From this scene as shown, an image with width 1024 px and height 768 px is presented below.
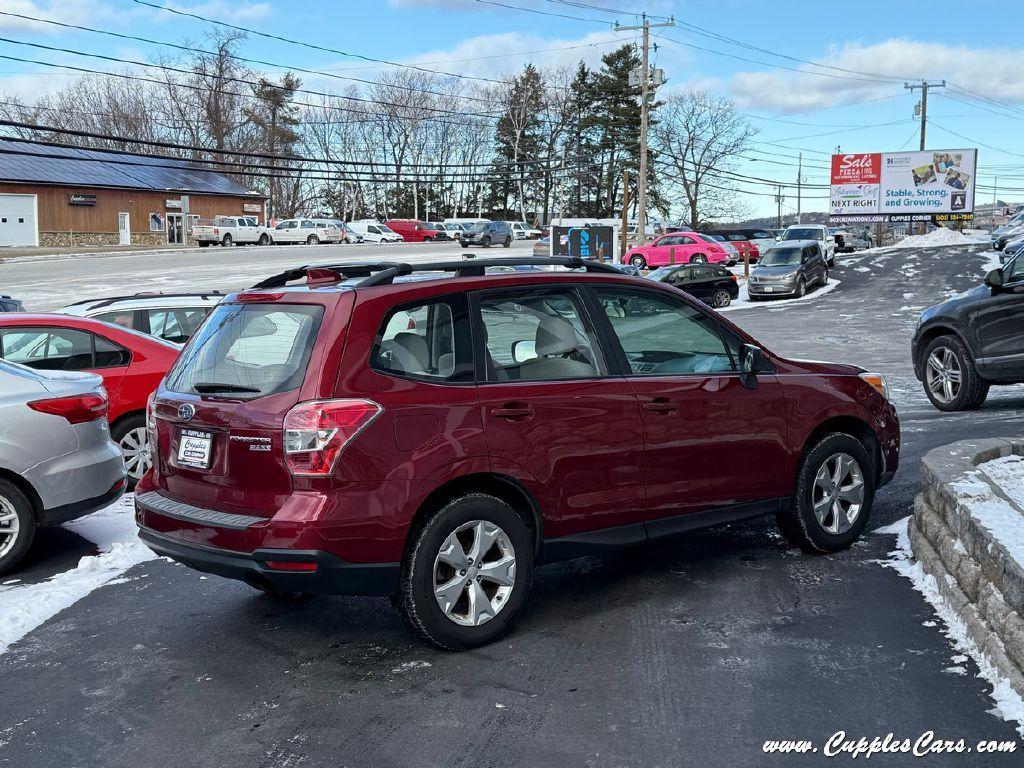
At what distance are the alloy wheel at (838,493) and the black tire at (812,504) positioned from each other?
18 mm

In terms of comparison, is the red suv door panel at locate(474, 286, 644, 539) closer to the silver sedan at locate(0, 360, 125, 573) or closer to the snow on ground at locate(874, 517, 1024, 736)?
the snow on ground at locate(874, 517, 1024, 736)

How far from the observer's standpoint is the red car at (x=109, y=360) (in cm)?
850

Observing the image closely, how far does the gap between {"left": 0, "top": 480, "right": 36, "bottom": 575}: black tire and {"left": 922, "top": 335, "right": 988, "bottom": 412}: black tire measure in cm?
930

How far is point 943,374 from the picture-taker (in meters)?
11.5

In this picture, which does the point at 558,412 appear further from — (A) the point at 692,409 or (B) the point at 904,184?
(B) the point at 904,184

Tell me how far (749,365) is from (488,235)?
57195 millimetres

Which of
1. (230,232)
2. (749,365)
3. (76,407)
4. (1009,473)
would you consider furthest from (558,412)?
(230,232)

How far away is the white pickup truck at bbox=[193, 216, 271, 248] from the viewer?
6088 cm

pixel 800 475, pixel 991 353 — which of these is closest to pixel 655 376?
pixel 800 475

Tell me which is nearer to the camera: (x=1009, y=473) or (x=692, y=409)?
(x=692, y=409)

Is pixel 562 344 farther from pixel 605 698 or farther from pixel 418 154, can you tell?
pixel 418 154

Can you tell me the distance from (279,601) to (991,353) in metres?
8.40

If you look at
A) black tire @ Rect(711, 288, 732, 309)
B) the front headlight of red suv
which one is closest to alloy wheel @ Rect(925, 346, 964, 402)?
the front headlight of red suv

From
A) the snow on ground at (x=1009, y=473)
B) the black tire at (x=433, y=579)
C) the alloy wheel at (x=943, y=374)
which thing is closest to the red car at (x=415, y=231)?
the alloy wheel at (x=943, y=374)
